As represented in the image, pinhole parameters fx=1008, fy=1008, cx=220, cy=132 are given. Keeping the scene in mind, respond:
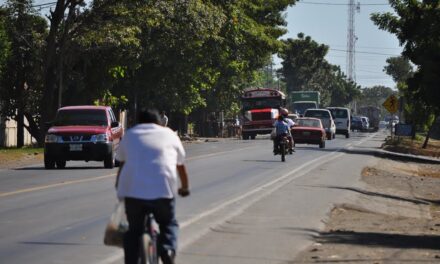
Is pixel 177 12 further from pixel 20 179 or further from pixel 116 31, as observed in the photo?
pixel 20 179

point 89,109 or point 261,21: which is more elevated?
point 261,21

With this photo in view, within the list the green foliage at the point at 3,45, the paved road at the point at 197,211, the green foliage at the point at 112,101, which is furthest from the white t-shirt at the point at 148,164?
the green foliage at the point at 112,101

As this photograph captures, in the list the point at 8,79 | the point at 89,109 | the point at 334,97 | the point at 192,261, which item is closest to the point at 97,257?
the point at 192,261

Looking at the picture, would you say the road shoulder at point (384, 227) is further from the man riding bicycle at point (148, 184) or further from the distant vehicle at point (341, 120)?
the distant vehicle at point (341, 120)

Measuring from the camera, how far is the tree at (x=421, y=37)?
42.5 metres

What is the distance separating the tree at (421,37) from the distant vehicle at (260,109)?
21322mm

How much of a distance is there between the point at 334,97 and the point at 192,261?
554 feet

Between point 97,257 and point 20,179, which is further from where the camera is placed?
point 20,179

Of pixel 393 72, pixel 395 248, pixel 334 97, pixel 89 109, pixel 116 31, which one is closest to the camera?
pixel 395 248

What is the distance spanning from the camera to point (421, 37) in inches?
1732

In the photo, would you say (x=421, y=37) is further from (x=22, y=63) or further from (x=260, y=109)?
(x=260, y=109)

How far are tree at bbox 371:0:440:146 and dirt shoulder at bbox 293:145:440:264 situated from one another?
1304 centimetres

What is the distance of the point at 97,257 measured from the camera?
457 inches

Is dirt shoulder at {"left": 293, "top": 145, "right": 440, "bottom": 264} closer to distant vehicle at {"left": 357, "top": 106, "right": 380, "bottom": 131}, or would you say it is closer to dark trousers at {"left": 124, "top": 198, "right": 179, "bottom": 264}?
dark trousers at {"left": 124, "top": 198, "right": 179, "bottom": 264}
